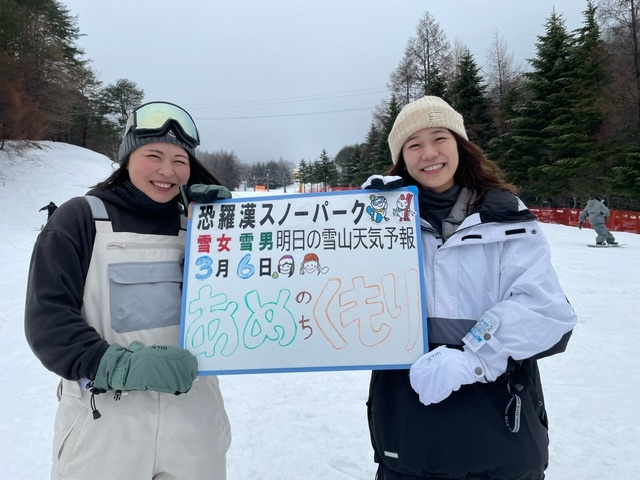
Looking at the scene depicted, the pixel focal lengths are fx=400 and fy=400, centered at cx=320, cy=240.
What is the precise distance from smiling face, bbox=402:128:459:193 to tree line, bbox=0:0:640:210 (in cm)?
1805

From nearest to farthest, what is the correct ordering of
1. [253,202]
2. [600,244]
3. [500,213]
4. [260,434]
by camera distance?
[500,213] → [253,202] → [260,434] → [600,244]

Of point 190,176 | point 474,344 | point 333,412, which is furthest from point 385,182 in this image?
point 333,412

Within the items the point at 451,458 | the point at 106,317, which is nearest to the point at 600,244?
the point at 451,458

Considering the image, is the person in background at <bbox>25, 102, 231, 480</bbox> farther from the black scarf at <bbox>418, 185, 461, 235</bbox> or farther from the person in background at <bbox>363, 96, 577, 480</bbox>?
the black scarf at <bbox>418, 185, 461, 235</bbox>

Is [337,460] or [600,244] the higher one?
[600,244]

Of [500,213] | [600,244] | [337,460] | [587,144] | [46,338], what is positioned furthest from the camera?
[587,144]

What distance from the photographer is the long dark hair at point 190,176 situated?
1.99 meters

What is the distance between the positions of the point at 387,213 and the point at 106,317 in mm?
1362

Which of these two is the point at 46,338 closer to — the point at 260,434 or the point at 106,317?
the point at 106,317

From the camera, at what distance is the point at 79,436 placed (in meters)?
1.65

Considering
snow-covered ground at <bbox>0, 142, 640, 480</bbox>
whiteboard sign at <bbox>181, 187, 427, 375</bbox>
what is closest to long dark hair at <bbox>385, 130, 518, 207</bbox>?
whiteboard sign at <bbox>181, 187, 427, 375</bbox>

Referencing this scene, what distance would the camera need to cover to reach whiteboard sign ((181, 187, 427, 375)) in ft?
6.10

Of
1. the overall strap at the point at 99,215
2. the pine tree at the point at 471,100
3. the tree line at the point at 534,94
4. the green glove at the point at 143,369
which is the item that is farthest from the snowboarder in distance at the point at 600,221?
the pine tree at the point at 471,100

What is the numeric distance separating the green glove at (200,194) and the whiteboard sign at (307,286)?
5 centimetres
